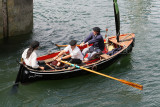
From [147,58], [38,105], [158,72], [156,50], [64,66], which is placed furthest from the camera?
[156,50]

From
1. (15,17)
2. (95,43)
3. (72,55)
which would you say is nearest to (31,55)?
(72,55)

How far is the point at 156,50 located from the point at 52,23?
8817mm

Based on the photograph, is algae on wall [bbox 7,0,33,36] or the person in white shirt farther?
algae on wall [bbox 7,0,33,36]

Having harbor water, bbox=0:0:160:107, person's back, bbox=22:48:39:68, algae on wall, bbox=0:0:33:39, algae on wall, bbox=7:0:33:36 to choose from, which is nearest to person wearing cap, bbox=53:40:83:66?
harbor water, bbox=0:0:160:107

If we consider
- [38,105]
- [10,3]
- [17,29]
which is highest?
[10,3]

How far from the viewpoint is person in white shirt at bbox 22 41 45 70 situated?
9665 millimetres

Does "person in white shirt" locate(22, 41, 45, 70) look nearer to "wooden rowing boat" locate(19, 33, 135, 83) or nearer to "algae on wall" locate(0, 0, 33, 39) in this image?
"wooden rowing boat" locate(19, 33, 135, 83)

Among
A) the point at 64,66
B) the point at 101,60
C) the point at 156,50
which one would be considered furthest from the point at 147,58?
the point at 64,66

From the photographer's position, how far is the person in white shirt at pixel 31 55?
9.66m

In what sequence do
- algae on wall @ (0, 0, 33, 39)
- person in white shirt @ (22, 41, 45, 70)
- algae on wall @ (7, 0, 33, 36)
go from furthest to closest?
algae on wall @ (7, 0, 33, 36)
algae on wall @ (0, 0, 33, 39)
person in white shirt @ (22, 41, 45, 70)

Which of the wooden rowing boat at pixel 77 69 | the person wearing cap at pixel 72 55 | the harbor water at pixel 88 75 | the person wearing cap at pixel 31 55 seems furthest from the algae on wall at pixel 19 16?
the person wearing cap at pixel 31 55

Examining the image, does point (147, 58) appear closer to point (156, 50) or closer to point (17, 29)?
point (156, 50)

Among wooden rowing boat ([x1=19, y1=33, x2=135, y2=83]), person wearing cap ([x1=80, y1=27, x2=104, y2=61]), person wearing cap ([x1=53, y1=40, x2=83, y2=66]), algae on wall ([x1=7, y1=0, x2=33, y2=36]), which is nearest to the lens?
wooden rowing boat ([x1=19, y1=33, x2=135, y2=83])

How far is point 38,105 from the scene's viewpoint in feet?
32.1
